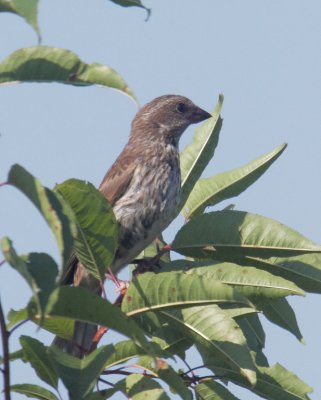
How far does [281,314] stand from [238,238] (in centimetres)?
57

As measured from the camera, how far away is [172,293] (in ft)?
11.9

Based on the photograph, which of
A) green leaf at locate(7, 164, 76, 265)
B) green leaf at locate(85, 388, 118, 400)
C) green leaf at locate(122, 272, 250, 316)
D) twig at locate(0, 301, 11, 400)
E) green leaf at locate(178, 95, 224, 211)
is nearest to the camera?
green leaf at locate(7, 164, 76, 265)

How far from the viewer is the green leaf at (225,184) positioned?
4.94 m

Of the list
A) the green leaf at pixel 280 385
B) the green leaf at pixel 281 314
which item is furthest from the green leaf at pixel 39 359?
the green leaf at pixel 281 314

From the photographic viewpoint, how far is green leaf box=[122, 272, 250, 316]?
11.5 ft

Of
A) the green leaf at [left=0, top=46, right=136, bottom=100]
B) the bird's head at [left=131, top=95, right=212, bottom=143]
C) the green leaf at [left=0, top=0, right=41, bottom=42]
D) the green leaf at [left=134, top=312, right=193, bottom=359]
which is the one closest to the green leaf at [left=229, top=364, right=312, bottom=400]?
the green leaf at [left=134, top=312, right=193, bottom=359]

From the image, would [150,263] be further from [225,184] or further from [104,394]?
[104,394]

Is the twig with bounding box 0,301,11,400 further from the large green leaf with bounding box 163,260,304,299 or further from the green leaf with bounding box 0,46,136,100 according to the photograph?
the large green leaf with bounding box 163,260,304,299

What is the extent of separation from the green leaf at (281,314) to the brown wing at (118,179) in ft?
7.41

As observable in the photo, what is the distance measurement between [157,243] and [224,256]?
165 centimetres

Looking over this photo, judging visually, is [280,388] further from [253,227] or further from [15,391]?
[15,391]

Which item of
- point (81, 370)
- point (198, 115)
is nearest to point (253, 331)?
point (81, 370)

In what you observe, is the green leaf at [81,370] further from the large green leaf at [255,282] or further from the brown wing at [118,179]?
the brown wing at [118,179]

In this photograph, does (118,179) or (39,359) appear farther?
(118,179)
